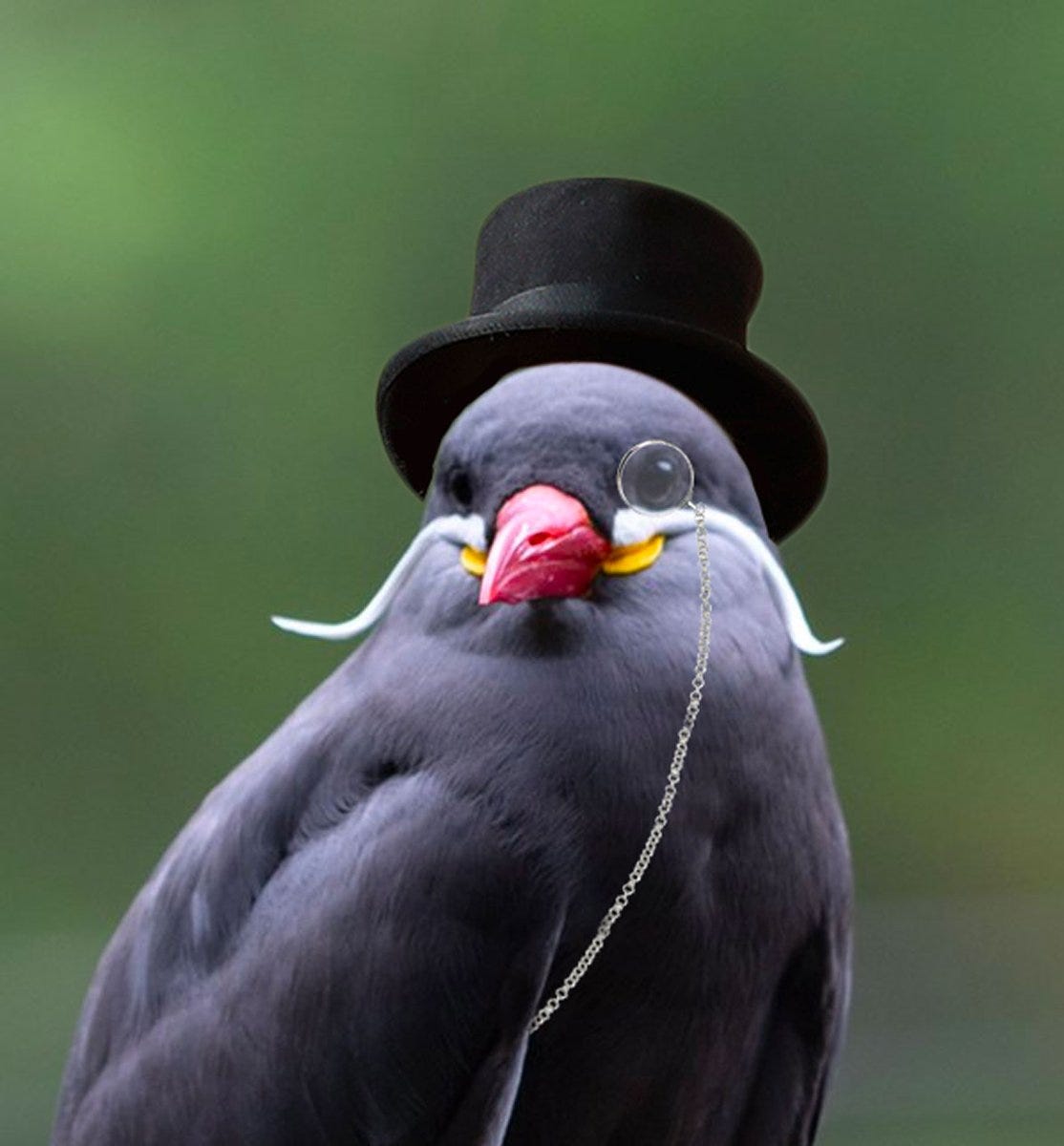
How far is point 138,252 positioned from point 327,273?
0.24 metres

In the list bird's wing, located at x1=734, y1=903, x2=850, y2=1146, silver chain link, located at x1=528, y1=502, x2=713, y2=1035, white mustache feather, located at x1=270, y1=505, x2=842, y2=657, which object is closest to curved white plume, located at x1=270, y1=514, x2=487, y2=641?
white mustache feather, located at x1=270, y1=505, x2=842, y2=657

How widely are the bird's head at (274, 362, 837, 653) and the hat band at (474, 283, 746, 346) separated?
3.6 inches

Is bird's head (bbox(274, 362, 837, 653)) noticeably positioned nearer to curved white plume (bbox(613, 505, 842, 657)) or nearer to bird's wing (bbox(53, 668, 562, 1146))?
curved white plume (bbox(613, 505, 842, 657))

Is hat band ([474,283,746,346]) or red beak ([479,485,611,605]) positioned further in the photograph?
hat band ([474,283,746,346])

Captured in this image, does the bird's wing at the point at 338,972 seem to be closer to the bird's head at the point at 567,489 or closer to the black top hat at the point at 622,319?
the bird's head at the point at 567,489

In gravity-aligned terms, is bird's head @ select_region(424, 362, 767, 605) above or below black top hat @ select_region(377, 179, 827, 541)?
below

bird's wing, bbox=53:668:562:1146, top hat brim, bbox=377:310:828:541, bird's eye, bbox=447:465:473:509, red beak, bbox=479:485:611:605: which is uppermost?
top hat brim, bbox=377:310:828:541

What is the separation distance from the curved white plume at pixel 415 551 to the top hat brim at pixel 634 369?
0.14 m

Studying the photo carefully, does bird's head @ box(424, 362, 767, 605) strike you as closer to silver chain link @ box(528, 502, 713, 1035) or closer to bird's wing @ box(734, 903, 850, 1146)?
silver chain link @ box(528, 502, 713, 1035)

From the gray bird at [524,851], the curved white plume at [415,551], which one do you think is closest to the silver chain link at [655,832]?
the gray bird at [524,851]

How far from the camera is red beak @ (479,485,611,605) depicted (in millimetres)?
1021

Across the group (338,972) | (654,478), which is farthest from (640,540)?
(338,972)

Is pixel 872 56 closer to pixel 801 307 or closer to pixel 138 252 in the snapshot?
pixel 801 307

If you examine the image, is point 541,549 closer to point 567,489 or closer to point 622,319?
point 567,489
